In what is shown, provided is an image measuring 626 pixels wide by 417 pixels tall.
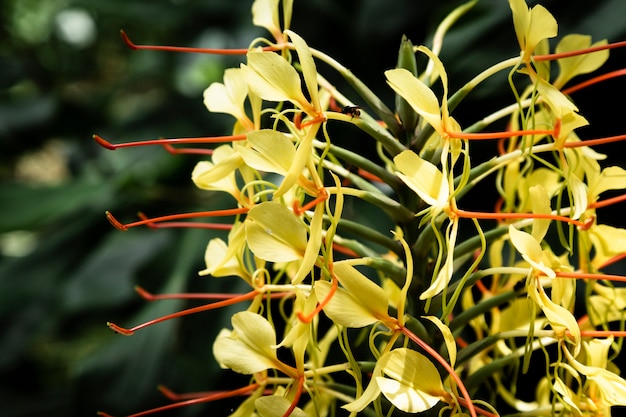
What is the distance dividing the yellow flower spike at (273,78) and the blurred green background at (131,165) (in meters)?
0.32

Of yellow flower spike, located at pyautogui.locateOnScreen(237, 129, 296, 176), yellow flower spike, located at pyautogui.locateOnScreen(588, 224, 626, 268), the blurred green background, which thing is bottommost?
the blurred green background

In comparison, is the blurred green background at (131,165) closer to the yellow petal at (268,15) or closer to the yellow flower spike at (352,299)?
the yellow petal at (268,15)

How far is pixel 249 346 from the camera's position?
46cm

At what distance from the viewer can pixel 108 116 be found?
1687 mm

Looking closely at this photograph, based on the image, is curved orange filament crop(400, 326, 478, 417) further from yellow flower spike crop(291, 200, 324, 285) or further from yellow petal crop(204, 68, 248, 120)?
yellow petal crop(204, 68, 248, 120)

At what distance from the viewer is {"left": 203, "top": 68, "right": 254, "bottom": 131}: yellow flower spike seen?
0.52 metres

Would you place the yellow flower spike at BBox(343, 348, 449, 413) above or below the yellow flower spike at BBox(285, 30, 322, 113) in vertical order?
below

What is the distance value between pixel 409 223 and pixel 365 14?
0.47 metres

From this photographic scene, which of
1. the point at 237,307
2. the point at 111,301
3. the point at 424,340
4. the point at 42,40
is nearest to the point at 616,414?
the point at 424,340

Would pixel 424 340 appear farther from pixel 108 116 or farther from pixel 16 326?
pixel 108 116

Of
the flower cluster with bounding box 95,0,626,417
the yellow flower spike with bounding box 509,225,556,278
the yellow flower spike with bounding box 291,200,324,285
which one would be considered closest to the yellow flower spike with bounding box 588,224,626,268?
the flower cluster with bounding box 95,0,626,417

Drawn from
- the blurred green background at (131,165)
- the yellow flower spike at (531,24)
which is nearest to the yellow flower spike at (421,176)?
the yellow flower spike at (531,24)

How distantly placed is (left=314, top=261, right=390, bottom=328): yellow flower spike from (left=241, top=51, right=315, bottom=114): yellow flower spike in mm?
102

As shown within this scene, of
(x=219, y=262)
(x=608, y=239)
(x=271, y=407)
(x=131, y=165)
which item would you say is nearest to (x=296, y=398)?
(x=271, y=407)
